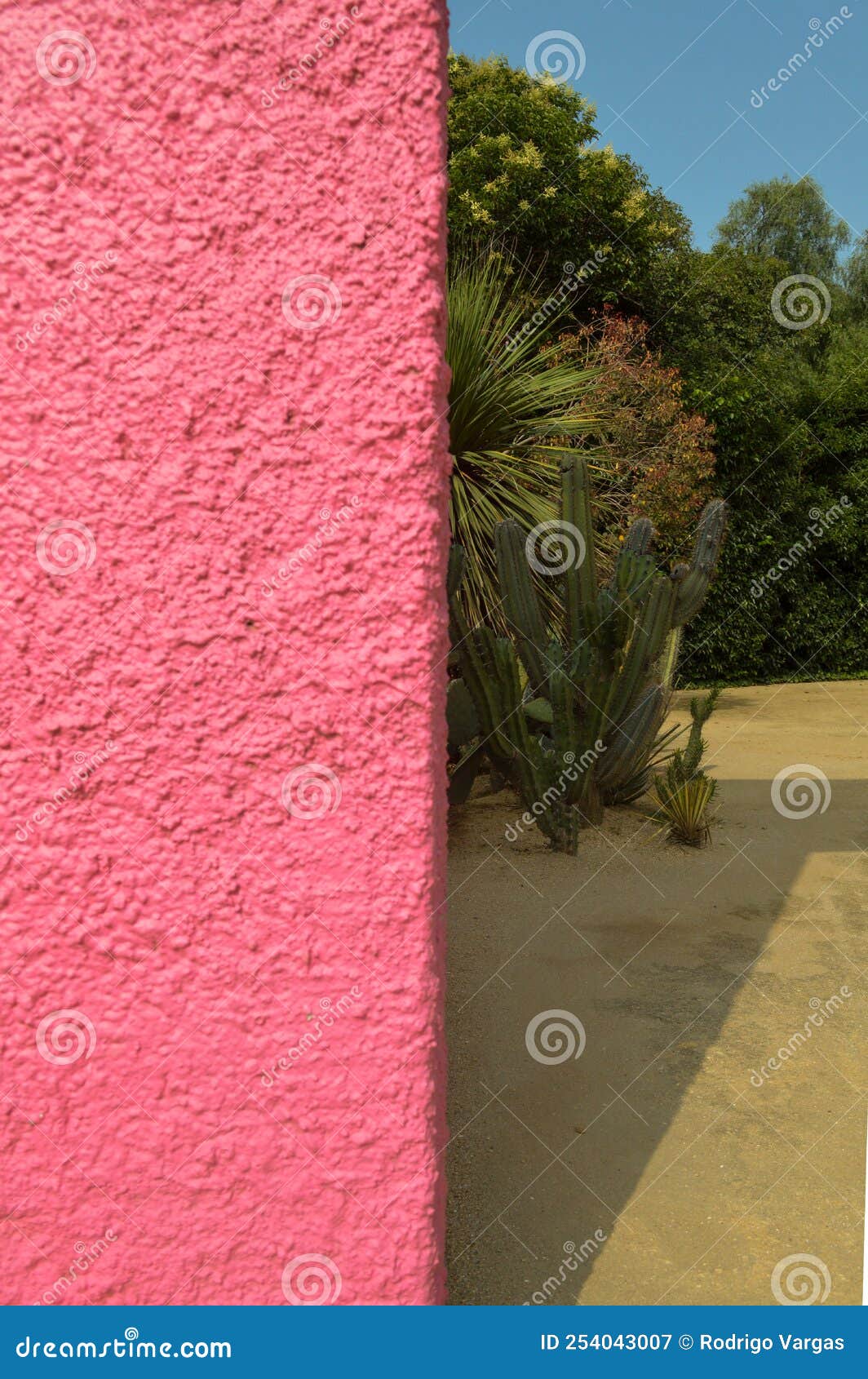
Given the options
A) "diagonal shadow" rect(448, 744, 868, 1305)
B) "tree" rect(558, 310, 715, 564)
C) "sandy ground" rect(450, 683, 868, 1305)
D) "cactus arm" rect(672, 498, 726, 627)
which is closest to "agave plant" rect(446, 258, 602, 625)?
"tree" rect(558, 310, 715, 564)

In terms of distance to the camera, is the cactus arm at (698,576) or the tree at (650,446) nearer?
the cactus arm at (698,576)

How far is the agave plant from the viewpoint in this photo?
7.12m

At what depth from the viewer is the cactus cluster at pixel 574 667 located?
501 cm

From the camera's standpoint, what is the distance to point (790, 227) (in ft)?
72.4

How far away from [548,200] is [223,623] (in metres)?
9.67

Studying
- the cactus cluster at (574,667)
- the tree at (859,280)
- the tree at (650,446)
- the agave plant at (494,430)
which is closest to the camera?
the cactus cluster at (574,667)

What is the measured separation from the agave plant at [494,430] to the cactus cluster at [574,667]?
5.37 ft

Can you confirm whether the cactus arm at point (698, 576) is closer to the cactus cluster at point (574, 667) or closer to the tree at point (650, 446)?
the cactus cluster at point (574, 667)

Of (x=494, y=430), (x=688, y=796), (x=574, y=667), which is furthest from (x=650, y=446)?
(x=688, y=796)

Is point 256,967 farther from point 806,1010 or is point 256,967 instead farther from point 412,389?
point 806,1010

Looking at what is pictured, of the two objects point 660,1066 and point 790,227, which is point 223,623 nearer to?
point 660,1066

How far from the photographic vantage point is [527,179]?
9.78 m

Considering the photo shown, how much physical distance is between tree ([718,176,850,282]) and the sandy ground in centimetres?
2039

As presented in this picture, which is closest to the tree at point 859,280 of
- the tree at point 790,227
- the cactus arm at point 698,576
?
the tree at point 790,227
